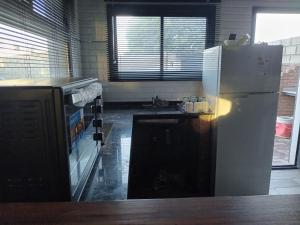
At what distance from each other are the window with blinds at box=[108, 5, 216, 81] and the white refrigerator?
0.53 metres

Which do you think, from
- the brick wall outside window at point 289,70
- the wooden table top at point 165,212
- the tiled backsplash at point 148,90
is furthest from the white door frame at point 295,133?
the wooden table top at point 165,212

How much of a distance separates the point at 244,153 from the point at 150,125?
0.97 metres

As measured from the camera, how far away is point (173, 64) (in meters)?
2.83

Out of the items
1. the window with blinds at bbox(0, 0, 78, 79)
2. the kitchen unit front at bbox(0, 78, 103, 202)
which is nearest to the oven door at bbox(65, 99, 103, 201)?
the kitchen unit front at bbox(0, 78, 103, 202)

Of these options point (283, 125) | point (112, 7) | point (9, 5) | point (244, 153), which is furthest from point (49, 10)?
point (283, 125)

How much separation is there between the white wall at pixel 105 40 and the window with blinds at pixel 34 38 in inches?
15.5

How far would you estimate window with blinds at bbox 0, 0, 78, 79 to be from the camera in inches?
49.1

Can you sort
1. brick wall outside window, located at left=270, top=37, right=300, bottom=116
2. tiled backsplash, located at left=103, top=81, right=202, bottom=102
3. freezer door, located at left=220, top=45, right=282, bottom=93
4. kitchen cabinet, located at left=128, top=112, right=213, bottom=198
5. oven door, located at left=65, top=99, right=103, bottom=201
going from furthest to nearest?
brick wall outside window, located at left=270, top=37, right=300, bottom=116, tiled backsplash, located at left=103, top=81, right=202, bottom=102, kitchen cabinet, located at left=128, top=112, right=213, bottom=198, freezer door, located at left=220, top=45, right=282, bottom=93, oven door, located at left=65, top=99, right=103, bottom=201

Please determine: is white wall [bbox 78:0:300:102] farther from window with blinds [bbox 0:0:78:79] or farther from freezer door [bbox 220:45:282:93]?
freezer door [bbox 220:45:282:93]

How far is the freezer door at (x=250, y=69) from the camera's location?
6.76 ft

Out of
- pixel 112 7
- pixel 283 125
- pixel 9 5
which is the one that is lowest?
pixel 283 125

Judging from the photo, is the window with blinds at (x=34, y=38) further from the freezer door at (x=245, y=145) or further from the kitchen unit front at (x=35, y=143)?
the freezer door at (x=245, y=145)

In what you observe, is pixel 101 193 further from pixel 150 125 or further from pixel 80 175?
pixel 150 125

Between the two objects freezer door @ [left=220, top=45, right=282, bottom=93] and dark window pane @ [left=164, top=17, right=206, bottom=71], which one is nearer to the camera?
freezer door @ [left=220, top=45, right=282, bottom=93]
